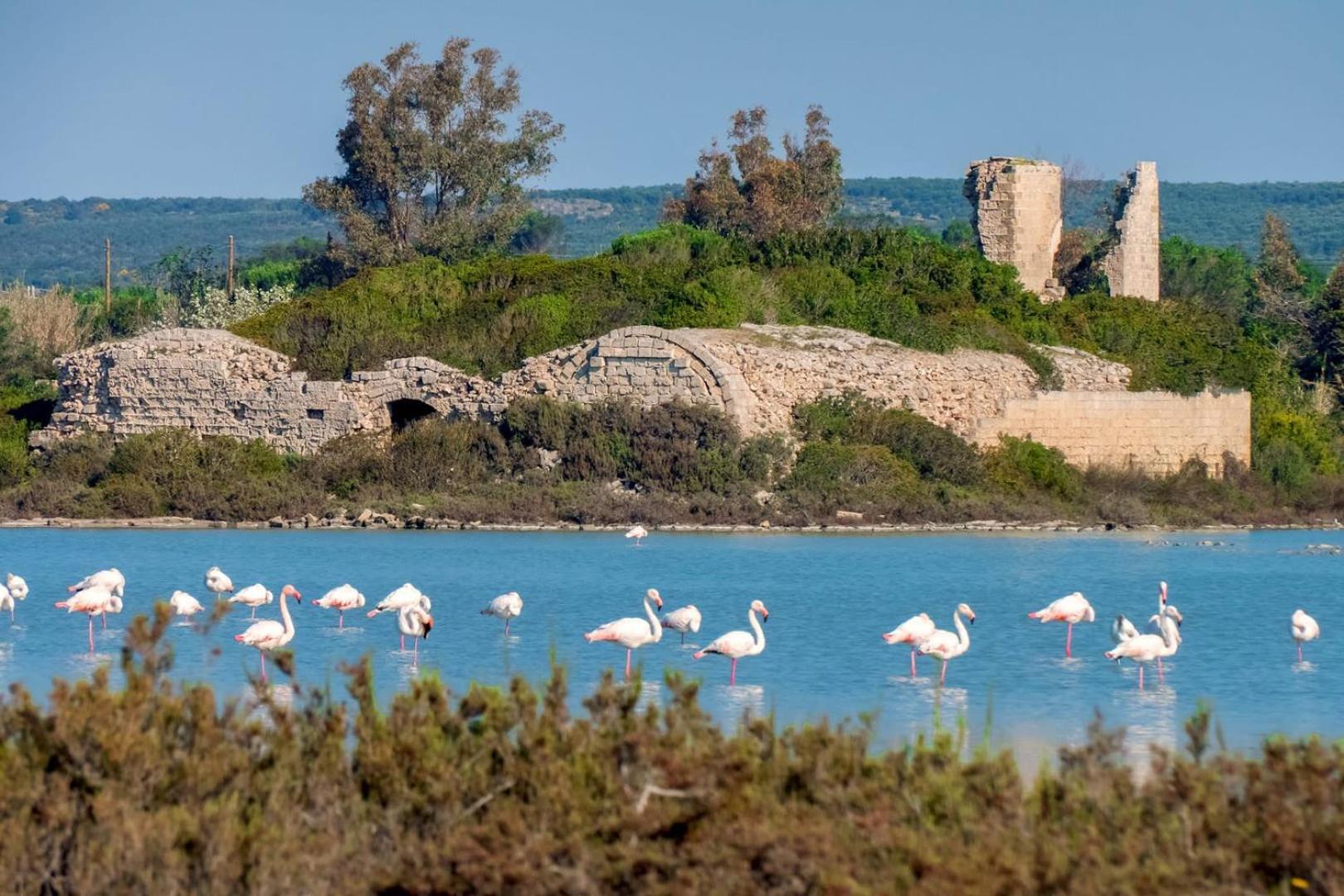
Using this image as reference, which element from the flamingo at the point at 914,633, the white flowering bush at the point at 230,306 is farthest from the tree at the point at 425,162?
the flamingo at the point at 914,633

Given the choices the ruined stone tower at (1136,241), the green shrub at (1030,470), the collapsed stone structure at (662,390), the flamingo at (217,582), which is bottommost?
the green shrub at (1030,470)

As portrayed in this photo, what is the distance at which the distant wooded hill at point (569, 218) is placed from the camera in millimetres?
121562

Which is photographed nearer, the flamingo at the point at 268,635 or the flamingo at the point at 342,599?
the flamingo at the point at 268,635

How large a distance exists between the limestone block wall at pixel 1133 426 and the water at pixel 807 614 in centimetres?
344

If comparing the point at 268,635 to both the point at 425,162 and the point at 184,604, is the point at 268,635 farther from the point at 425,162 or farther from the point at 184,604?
the point at 425,162

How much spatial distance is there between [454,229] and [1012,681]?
98.1 feet

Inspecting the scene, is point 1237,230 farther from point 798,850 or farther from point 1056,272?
point 798,850

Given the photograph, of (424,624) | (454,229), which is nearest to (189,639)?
(424,624)

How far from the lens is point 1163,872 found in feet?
20.7

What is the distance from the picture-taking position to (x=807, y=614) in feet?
59.9

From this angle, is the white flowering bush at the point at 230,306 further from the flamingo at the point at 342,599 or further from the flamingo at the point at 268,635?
the flamingo at the point at 268,635

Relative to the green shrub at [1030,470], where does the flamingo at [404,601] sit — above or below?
above

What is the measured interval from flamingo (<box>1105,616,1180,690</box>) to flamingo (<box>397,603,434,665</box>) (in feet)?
15.6

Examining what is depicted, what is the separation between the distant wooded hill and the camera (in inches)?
4786
